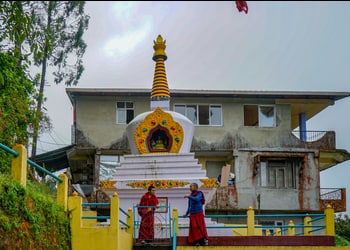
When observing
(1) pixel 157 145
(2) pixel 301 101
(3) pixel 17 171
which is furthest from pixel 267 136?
(3) pixel 17 171

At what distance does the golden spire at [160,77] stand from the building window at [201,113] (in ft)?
29.5

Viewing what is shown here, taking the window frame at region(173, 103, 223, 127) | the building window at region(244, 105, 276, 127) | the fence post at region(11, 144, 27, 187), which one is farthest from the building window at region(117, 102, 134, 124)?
the fence post at region(11, 144, 27, 187)

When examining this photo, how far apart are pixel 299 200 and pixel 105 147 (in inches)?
385

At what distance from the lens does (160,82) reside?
819 inches

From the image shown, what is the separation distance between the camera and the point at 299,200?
95.0ft

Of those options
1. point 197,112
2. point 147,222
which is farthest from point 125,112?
point 147,222

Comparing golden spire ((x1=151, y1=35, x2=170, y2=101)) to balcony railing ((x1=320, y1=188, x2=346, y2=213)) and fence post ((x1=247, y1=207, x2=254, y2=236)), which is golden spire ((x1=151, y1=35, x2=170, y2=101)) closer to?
fence post ((x1=247, y1=207, x2=254, y2=236))

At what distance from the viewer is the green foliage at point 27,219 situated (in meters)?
8.42

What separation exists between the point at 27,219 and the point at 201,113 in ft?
70.1

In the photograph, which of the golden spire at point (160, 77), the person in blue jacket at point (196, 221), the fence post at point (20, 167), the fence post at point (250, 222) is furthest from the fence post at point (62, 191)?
the golden spire at point (160, 77)

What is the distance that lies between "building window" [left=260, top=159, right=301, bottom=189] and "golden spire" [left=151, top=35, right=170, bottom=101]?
1034cm

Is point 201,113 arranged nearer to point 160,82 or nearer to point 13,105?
point 160,82

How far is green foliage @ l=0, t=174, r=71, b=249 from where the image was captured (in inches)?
332

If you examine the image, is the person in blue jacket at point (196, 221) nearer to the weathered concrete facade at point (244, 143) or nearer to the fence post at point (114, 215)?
the fence post at point (114, 215)
